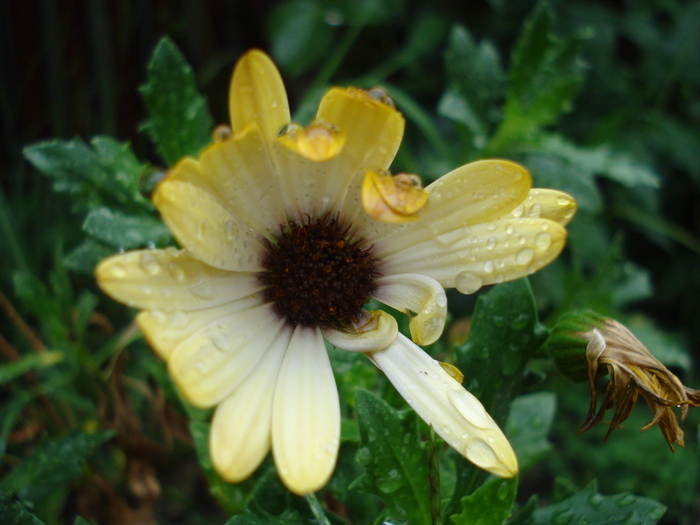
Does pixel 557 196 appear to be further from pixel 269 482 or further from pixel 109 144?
pixel 109 144

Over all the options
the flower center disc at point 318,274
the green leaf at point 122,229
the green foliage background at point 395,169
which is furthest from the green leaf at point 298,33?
the flower center disc at point 318,274

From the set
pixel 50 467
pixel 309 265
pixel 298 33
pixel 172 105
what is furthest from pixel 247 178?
pixel 298 33

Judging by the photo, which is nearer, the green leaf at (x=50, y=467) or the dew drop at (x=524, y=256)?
the dew drop at (x=524, y=256)

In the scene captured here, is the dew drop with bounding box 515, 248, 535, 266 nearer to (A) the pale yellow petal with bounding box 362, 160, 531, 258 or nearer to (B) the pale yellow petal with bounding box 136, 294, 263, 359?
(A) the pale yellow petal with bounding box 362, 160, 531, 258

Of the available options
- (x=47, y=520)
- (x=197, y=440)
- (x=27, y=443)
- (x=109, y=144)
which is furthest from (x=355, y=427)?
(x=27, y=443)

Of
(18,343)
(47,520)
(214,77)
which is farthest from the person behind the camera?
(214,77)

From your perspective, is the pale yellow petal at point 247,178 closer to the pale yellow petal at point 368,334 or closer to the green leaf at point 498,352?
the pale yellow petal at point 368,334

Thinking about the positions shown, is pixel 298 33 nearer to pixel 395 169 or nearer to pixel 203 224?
pixel 395 169
